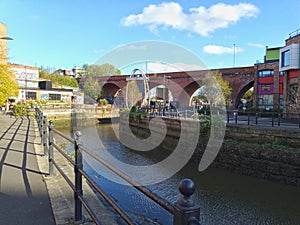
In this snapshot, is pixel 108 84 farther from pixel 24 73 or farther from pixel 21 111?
pixel 21 111

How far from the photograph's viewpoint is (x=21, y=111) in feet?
88.9

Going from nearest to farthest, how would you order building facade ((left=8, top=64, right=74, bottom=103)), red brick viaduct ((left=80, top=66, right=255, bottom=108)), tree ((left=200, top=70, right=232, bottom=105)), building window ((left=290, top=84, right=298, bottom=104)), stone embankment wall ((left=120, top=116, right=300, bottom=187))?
1. stone embankment wall ((left=120, top=116, right=300, bottom=187))
2. building window ((left=290, top=84, right=298, bottom=104))
3. tree ((left=200, top=70, right=232, bottom=105))
4. red brick viaduct ((left=80, top=66, right=255, bottom=108))
5. building facade ((left=8, top=64, right=74, bottom=103))

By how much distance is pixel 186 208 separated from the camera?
1.23 metres

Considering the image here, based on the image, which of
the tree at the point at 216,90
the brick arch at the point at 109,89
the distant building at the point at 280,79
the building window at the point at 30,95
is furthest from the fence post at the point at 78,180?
the brick arch at the point at 109,89

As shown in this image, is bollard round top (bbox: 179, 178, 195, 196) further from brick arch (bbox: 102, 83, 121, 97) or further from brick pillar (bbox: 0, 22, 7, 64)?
brick arch (bbox: 102, 83, 121, 97)

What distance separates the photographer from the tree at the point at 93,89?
183 ft

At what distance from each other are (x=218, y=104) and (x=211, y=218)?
25113 millimetres

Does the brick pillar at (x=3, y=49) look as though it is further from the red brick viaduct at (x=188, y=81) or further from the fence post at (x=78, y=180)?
the red brick viaduct at (x=188, y=81)

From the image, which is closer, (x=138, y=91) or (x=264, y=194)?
(x=264, y=194)

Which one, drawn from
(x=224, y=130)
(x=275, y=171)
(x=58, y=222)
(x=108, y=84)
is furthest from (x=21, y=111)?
(x=108, y=84)

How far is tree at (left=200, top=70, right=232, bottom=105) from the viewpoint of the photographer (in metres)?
33.1

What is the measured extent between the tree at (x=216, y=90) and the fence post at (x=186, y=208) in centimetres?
3175

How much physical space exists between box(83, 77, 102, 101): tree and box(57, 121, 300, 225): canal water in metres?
45.1

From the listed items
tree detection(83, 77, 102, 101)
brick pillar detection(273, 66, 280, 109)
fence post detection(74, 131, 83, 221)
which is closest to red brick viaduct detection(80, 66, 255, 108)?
tree detection(83, 77, 102, 101)
